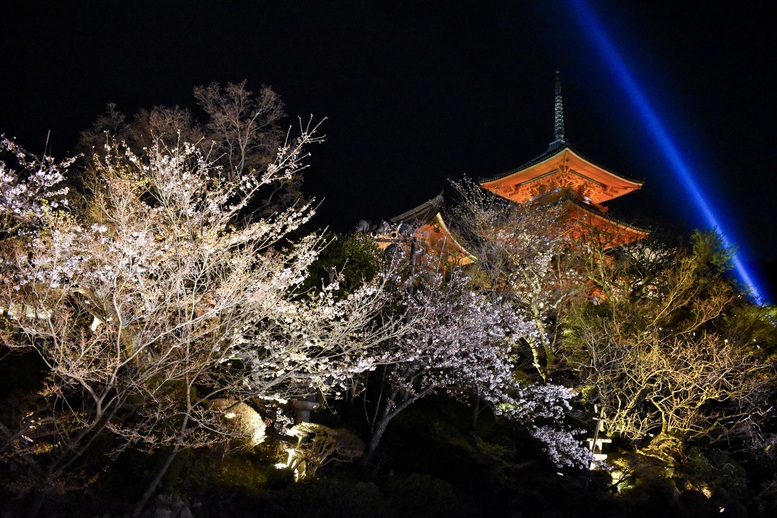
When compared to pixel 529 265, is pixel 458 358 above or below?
below

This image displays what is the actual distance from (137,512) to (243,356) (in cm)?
280

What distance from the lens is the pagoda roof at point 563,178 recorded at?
81.9 ft

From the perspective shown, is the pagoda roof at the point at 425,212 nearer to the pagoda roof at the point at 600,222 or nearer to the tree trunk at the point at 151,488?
the pagoda roof at the point at 600,222

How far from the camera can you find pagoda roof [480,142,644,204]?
25.0 m

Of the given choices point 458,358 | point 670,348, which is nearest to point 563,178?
point 670,348

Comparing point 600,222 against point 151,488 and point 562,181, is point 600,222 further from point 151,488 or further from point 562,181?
point 151,488

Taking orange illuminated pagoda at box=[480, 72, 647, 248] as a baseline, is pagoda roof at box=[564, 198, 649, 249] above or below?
below

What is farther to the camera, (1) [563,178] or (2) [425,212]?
(1) [563,178]

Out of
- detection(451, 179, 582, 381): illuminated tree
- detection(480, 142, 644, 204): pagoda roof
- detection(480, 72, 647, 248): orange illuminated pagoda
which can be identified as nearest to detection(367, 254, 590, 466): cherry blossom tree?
detection(451, 179, 582, 381): illuminated tree

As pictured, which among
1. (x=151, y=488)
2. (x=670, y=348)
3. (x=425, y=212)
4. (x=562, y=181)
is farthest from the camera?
(x=562, y=181)

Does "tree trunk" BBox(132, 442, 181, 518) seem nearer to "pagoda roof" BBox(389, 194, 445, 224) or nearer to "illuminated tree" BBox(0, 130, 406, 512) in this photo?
"illuminated tree" BBox(0, 130, 406, 512)

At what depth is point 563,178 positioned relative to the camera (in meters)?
25.5

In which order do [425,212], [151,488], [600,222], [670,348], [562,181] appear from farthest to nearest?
1. [562,181]
2. [600,222]
3. [425,212]
4. [670,348]
5. [151,488]

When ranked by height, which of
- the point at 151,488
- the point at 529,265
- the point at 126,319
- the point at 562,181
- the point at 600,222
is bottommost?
the point at 151,488
